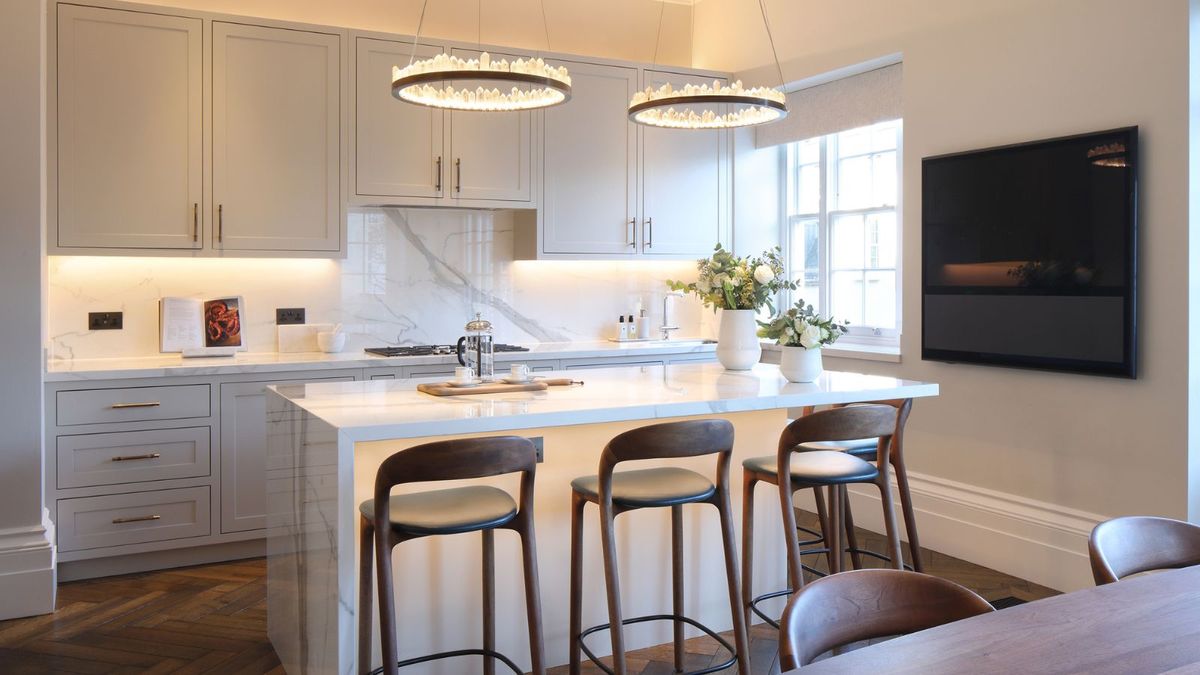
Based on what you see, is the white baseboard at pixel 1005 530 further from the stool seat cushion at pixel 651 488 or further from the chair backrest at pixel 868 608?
the chair backrest at pixel 868 608

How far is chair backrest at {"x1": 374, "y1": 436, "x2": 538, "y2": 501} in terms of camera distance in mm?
2365

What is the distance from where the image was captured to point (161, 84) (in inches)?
179

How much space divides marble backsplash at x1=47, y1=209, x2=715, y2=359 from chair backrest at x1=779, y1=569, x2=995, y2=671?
4178 millimetres

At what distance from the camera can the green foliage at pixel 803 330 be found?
353 cm

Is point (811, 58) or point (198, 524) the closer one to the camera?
point (198, 524)

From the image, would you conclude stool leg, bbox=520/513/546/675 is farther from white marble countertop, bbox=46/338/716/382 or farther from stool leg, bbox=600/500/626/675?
white marble countertop, bbox=46/338/716/382

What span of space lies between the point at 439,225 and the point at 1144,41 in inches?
142

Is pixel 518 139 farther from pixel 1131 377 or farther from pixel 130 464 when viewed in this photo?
pixel 1131 377

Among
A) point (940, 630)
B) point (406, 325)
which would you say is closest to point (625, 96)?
point (406, 325)

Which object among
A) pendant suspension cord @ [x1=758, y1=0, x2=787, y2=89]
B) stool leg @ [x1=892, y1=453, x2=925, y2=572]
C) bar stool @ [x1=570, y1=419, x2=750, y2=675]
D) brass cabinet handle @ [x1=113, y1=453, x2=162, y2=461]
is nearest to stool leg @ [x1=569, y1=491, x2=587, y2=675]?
bar stool @ [x1=570, y1=419, x2=750, y2=675]

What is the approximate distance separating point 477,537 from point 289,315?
2531 millimetres

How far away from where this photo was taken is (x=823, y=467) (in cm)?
326

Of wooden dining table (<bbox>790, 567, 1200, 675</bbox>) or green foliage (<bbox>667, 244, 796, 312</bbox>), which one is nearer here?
wooden dining table (<bbox>790, 567, 1200, 675</bbox>)

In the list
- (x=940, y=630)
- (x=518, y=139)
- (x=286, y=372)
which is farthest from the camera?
(x=518, y=139)
